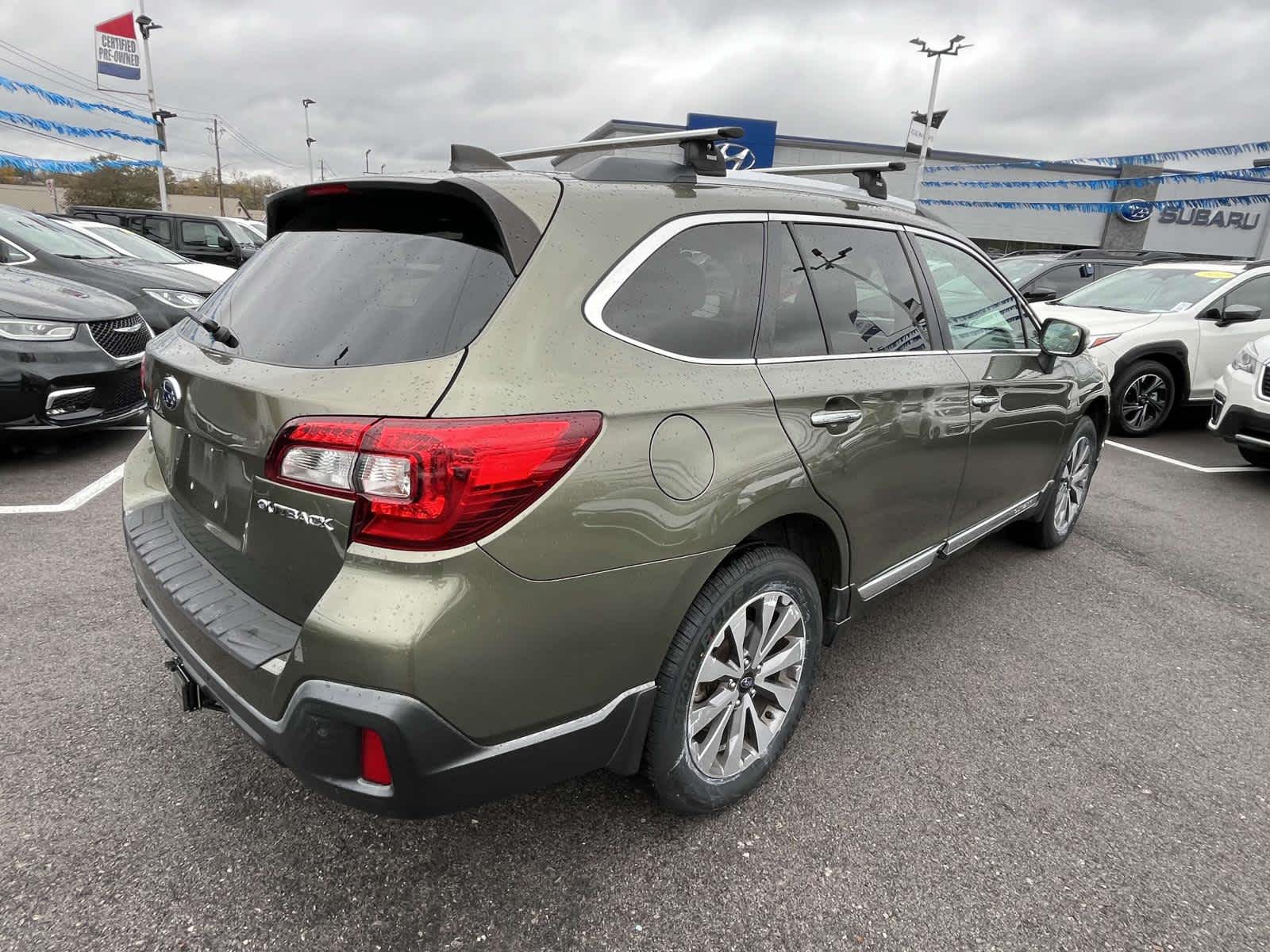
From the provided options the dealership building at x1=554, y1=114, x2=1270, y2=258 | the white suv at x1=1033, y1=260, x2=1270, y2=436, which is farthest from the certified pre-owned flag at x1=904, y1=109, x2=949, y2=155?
the white suv at x1=1033, y1=260, x2=1270, y2=436

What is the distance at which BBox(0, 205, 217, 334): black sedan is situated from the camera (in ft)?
22.9

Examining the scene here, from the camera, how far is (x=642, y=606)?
1.75 metres

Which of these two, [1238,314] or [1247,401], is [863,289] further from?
[1238,314]

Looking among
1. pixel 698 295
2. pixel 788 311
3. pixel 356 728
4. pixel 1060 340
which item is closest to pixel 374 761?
pixel 356 728

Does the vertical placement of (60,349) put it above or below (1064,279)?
below

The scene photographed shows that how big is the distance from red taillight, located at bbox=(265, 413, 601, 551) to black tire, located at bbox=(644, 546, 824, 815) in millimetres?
622

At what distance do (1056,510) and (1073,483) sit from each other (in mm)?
262

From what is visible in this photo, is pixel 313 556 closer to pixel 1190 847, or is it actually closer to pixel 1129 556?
pixel 1190 847

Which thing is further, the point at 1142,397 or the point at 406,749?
the point at 1142,397

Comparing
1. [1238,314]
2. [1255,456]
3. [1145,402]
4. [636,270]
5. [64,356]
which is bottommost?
[1255,456]

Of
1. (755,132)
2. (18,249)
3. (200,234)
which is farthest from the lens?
(755,132)

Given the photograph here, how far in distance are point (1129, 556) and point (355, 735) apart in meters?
4.43

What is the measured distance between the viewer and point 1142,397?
24.0ft

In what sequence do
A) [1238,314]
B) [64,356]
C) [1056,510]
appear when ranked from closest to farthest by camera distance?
[1056,510] < [64,356] < [1238,314]
